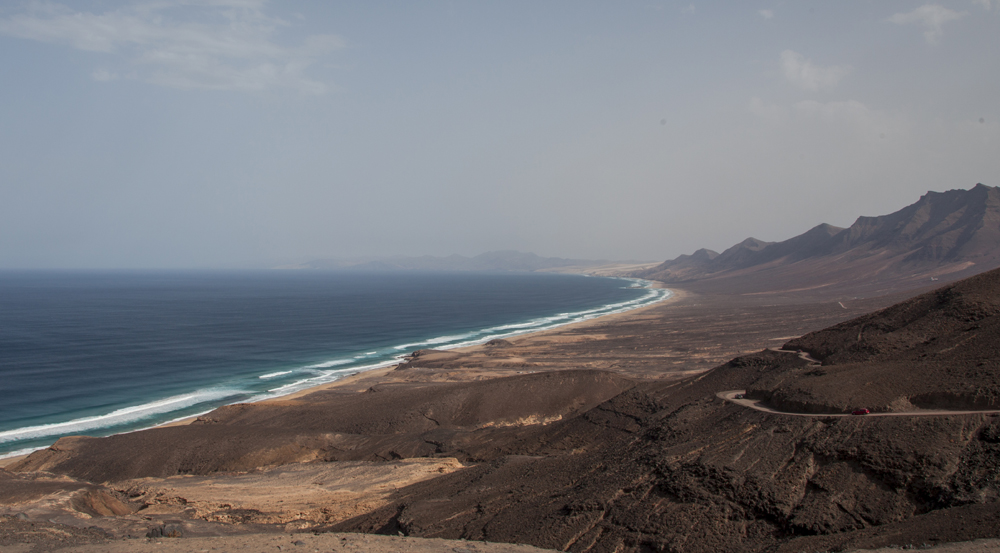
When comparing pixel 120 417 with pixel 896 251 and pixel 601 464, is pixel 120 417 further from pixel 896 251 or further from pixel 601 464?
pixel 896 251

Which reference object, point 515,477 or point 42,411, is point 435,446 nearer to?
point 515,477

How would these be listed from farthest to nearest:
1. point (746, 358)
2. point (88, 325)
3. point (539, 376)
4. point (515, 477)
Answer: point (88, 325), point (539, 376), point (746, 358), point (515, 477)

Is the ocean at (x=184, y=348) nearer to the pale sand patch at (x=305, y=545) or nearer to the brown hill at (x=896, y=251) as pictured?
the pale sand patch at (x=305, y=545)

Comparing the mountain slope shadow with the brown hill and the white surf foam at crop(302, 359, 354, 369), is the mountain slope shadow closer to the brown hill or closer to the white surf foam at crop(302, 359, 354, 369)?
the white surf foam at crop(302, 359, 354, 369)

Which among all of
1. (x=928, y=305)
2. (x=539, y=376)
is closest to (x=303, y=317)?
(x=539, y=376)

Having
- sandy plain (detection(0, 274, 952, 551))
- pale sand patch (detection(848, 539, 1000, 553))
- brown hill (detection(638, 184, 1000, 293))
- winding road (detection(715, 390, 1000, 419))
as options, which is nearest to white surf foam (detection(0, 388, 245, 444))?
sandy plain (detection(0, 274, 952, 551))

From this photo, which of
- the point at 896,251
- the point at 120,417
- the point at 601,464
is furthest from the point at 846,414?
the point at 896,251
